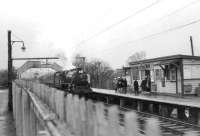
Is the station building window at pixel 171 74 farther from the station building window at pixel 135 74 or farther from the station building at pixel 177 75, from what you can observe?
the station building window at pixel 135 74

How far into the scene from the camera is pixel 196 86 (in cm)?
2908

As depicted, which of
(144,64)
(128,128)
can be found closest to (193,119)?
(128,128)

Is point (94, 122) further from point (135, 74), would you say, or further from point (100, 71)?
point (100, 71)

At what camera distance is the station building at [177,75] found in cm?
2833

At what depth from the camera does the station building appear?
2833 cm

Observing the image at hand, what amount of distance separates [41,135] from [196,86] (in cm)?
2602

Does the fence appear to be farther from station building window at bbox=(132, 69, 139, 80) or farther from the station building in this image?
station building window at bbox=(132, 69, 139, 80)

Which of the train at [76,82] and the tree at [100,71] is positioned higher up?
the tree at [100,71]

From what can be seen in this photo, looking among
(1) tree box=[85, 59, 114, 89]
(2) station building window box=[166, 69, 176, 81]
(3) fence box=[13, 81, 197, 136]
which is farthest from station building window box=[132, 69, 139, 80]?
(3) fence box=[13, 81, 197, 136]

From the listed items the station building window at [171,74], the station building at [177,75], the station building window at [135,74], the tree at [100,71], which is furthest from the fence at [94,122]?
the tree at [100,71]

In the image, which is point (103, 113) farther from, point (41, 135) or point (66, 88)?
point (66, 88)

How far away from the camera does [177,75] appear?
2894 cm

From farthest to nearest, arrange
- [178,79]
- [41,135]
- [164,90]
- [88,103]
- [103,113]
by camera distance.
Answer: [164,90] → [178,79] → [41,135] → [88,103] → [103,113]

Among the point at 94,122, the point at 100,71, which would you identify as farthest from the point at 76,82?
the point at 100,71
